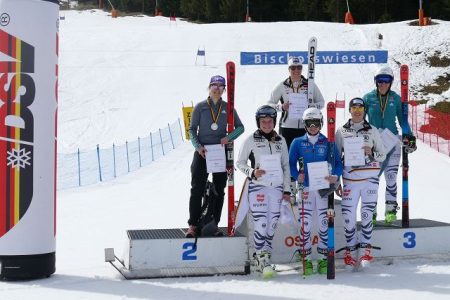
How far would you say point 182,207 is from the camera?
11.6 metres

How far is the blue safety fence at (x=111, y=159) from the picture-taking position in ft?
54.2

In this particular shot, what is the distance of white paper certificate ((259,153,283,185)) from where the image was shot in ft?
20.8

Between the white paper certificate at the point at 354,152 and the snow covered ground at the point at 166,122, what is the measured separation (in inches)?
48.8

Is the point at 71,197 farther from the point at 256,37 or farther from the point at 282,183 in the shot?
the point at 256,37

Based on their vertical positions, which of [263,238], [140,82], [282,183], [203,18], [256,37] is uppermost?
[203,18]

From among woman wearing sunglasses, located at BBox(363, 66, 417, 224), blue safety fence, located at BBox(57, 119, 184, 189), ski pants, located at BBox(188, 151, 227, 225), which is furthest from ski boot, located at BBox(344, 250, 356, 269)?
blue safety fence, located at BBox(57, 119, 184, 189)

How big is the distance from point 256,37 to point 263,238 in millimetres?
33202

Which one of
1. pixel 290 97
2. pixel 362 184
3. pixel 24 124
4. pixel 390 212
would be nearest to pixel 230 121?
pixel 290 97

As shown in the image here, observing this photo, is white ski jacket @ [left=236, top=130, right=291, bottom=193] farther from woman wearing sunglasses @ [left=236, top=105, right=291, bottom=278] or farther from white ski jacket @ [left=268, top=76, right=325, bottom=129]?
white ski jacket @ [left=268, top=76, right=325, bottom=129]

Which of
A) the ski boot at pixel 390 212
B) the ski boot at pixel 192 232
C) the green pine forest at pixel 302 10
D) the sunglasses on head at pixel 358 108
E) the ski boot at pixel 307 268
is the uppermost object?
the green pine forest at pixel 302 10

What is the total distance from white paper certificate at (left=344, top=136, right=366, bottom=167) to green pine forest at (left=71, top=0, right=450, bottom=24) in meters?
47.1

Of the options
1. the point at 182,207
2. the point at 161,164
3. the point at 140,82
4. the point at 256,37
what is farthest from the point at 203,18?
the point at 182,207

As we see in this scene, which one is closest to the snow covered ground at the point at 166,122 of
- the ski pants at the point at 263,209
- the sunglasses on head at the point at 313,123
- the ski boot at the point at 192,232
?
the ski pants at the point at 263,209

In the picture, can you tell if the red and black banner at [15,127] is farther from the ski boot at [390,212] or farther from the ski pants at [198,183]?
the ski boot at [390,212]
